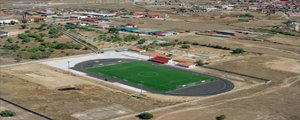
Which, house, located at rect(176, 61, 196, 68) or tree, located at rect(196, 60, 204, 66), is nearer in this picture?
house, located at rect(176, 61, 196, 68)

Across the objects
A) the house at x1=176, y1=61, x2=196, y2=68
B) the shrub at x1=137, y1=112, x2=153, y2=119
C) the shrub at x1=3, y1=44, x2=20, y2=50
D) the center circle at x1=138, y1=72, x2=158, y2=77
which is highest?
the shrub at x1=137, y1=112, x2=153, y2=119

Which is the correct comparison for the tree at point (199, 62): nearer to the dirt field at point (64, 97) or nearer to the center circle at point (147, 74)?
the center circle at point (147, 74)

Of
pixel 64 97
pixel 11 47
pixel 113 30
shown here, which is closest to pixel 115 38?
pixel 113 30

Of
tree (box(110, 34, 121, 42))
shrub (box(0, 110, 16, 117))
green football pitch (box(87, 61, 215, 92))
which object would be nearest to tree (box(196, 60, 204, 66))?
green football pitch (box(87, 61, 215, 92))

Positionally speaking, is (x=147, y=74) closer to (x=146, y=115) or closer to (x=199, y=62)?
(x=199, y=62)

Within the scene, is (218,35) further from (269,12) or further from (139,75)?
(269,12)

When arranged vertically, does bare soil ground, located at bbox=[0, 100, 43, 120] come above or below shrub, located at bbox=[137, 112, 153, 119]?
below

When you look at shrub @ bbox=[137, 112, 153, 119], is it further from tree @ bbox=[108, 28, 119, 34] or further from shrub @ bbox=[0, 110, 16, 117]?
tree @ bbox=[108, 28, 119, 34]

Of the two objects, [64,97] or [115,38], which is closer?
[64,97]

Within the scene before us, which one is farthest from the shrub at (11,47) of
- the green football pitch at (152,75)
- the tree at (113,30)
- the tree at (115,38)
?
the tree at (113,30)
